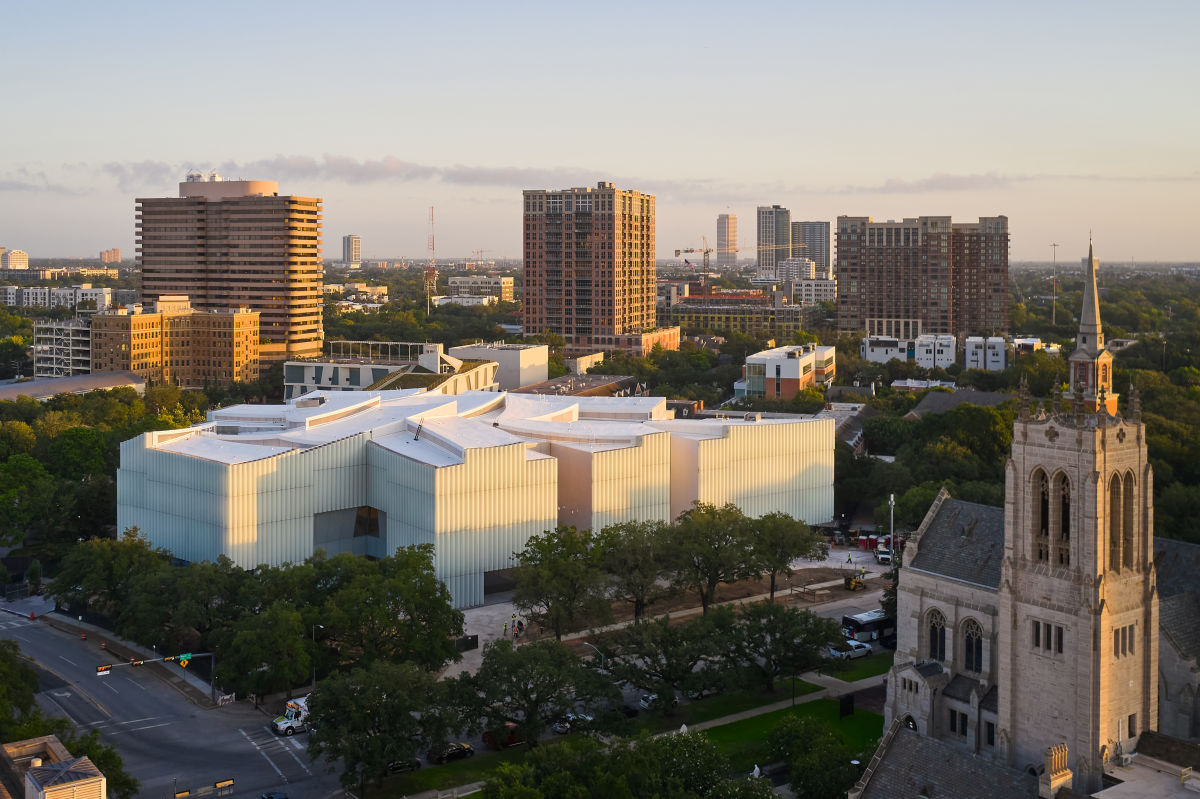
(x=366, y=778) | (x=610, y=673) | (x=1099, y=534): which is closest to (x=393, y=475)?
(x=610, y=673)

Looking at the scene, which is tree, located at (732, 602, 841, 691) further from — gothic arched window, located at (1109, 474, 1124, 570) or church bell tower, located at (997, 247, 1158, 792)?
gothic arched window, located at (1109, 474, 1124, 570)

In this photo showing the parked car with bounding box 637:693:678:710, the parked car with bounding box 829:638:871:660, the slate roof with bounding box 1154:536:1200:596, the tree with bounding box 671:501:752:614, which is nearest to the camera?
the slate roof with bounding box 1154:536:1200:596

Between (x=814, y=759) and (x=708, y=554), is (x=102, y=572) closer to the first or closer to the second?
(x=708, y=554)

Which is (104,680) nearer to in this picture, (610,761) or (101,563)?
(101,563)

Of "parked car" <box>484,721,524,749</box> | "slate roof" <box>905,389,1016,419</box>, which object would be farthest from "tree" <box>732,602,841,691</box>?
"slate roof" <box>905,389,1016,419</box>

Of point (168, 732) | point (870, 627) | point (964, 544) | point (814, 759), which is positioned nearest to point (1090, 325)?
point (964, 544)

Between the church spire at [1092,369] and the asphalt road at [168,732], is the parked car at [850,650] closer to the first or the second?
the church spire at [1092,369]

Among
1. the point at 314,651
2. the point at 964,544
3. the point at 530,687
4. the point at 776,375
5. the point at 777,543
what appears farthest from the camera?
the point at 776,375
